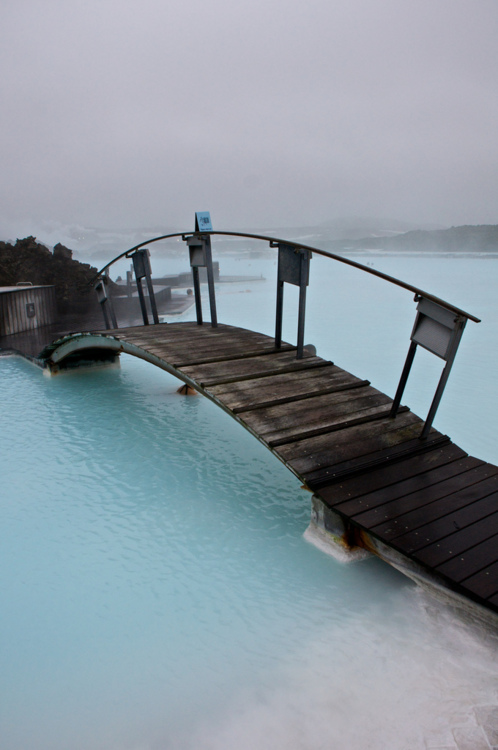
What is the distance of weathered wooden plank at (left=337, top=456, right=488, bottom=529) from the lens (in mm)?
3211

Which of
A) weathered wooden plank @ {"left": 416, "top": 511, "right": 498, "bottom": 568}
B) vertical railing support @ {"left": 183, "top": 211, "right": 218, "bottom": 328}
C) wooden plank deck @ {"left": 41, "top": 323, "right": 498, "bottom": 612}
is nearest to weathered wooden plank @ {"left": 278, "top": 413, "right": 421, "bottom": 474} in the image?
wooden plank deck @ {"left": 41, "top": 323, "right": 498, "bottom": 612}

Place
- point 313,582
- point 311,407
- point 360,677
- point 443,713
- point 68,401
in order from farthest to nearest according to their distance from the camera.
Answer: point 68,401, point 311,407, point 313,582, point 360,677, point 443,713

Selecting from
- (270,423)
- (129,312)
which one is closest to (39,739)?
(270,423)

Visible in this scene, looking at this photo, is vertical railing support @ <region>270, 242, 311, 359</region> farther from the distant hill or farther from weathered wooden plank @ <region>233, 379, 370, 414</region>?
the distant hill

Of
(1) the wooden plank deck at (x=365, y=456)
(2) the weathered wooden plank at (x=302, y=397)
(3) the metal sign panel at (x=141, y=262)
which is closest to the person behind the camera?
(1) the wooden plank deck at (x=365, y=456)

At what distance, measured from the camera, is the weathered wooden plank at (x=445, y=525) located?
2.94 meters

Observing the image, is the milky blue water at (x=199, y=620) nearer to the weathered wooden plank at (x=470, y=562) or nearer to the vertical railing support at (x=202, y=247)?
the weathered wooden plank at (x=470, y=562)

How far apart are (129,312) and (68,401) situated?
11202 millimetres

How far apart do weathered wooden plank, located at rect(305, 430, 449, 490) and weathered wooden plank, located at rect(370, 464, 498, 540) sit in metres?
0.50

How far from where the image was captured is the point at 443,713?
7.79 feet

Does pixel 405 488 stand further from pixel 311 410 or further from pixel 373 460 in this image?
pixel 311 410

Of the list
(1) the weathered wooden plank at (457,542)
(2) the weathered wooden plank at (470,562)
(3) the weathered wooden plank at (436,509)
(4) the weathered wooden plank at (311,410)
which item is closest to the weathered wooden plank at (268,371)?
(4) the weathered wooden plank at (311,410)

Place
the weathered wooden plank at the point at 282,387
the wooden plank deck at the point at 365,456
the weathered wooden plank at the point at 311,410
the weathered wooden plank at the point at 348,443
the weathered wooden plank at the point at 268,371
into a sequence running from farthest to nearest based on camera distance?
1. the weathered wooden plank at the point at 268,371
2. the weathered wooden plank at the point at 282,387
3. the weathered wooden plank at the point at 311,410
4. the weathered wooden plank at the point at 348,443
5. the wooden plank deck at the point at 365,456

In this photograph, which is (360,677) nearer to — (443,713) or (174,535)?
(443,713)
